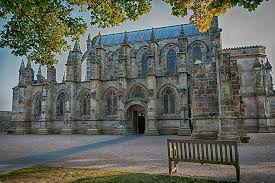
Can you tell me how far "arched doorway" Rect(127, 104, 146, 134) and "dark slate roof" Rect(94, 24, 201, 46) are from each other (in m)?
13.4

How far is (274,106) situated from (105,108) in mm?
20382

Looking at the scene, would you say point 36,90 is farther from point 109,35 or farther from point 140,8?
point 140,8

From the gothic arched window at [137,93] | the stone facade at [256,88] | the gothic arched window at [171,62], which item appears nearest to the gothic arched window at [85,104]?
the gothic arched window at [137,93]

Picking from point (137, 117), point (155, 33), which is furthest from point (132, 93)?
point (155, 33)

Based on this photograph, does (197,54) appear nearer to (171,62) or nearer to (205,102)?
(171,62)

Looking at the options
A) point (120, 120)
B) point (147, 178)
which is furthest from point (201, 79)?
point (120, 120)

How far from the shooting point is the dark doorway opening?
26938 mm

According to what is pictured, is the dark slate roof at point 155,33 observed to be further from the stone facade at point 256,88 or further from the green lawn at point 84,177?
the green lawn at point 84,177

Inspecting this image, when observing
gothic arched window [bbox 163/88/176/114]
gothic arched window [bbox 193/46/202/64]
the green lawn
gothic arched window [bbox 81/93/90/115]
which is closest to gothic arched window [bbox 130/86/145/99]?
gothic arched window [bbox 163/88/176/114]

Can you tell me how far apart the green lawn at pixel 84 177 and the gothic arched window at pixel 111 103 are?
2050 centimetres

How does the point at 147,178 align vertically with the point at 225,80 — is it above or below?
below

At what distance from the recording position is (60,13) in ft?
31.1

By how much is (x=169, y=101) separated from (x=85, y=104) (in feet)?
35.4

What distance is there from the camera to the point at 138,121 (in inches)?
1080
